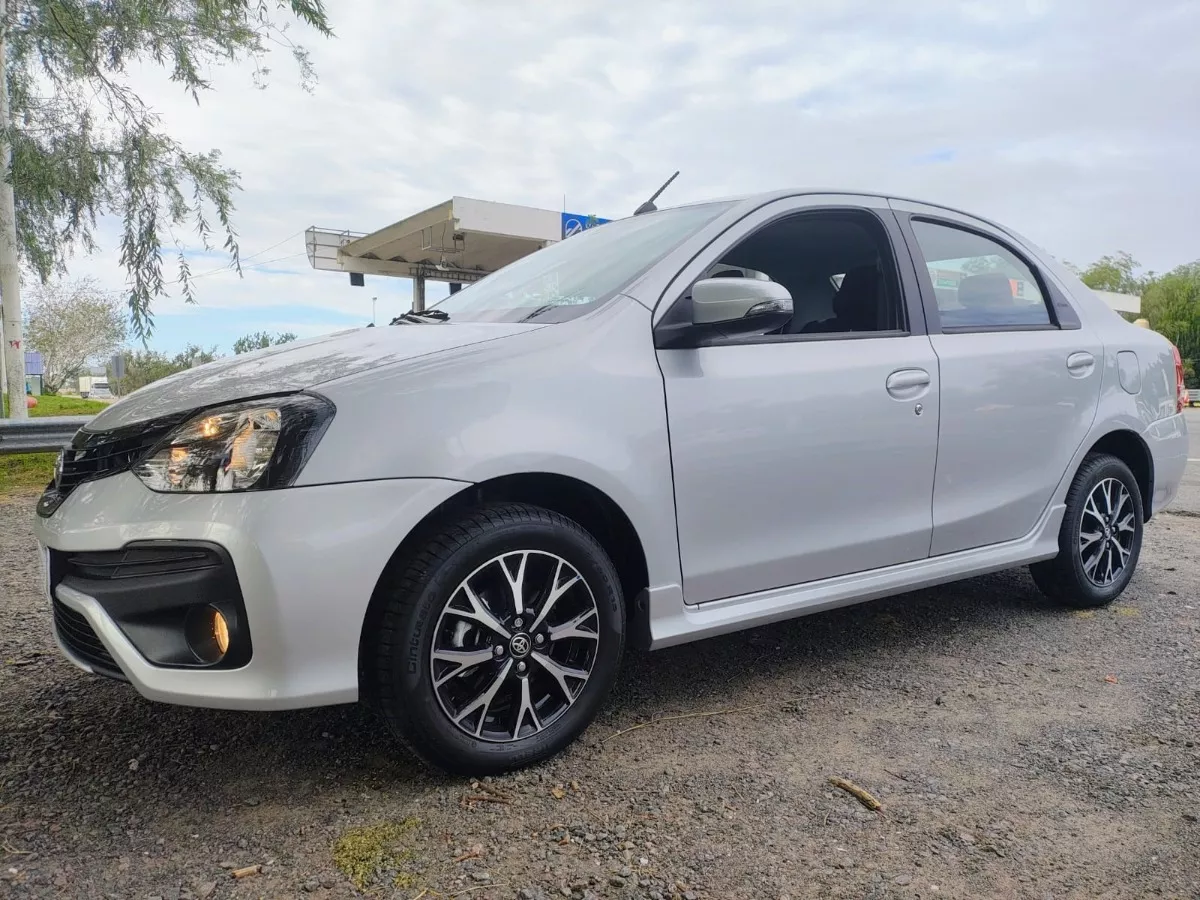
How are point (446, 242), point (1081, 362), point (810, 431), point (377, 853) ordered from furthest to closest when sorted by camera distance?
point (446, 242) < point (1081, 362) < point (810, 431) < point (377, 853)

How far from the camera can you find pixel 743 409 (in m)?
2.77

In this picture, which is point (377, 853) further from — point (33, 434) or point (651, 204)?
point (33, 434)

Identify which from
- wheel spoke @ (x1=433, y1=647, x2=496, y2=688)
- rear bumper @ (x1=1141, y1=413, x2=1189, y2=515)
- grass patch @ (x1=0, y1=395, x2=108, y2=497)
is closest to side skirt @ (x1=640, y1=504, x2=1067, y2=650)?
wheel spoke @ (x1=433, y1=647, x2=496, y2=688)

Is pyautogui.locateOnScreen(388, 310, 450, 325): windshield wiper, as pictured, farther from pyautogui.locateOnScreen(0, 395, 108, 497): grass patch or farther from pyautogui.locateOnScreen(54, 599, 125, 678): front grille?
pyautogui.locateOnScreen(0, 395, 108, 497): grass patch

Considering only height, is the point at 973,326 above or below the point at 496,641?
above

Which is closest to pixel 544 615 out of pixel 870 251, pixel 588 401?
pixel 588 401

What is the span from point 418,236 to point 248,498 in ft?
57.2

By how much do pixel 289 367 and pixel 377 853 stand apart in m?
1.26

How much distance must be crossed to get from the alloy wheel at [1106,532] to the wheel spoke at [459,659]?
2.80 metres

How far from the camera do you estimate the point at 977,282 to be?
3.70 metres

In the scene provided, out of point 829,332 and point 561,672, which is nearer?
point 561,672

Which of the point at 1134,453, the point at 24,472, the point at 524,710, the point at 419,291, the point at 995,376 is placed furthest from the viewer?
the point at 419,291

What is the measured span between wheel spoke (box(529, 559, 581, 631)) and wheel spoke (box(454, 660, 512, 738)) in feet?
0.43

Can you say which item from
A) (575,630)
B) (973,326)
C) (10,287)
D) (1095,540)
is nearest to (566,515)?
(575,630)
